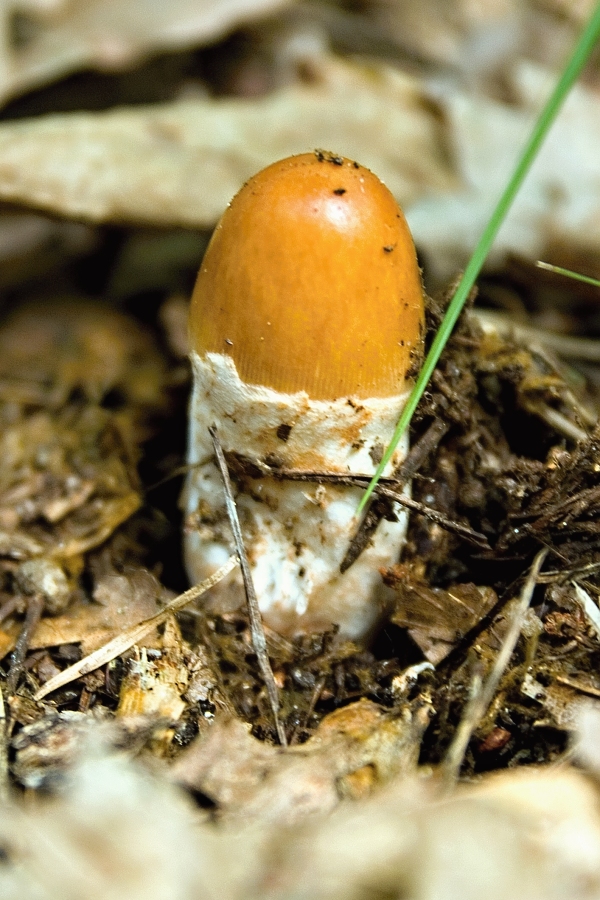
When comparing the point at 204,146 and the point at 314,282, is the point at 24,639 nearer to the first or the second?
the point at 314,282

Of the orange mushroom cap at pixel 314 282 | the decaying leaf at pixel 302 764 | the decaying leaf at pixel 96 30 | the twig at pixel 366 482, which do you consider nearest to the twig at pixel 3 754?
the decaying leaf at pixel 302 764

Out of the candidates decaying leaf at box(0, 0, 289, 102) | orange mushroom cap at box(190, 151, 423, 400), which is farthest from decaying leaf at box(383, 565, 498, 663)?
decaying leaf at box(0, 0, 289, 102)

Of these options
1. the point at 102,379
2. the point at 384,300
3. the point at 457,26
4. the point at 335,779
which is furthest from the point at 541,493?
the point at 457,26

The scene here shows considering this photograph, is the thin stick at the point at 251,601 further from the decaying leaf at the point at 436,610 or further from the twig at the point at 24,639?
the twig at the point at 24,639

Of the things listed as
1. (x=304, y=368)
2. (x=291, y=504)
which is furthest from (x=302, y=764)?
(x=304, y=368)

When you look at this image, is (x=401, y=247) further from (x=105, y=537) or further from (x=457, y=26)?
(x=457, y=26)

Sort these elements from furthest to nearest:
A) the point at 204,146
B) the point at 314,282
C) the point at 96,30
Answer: the point at 96,30
the point at 204,146
the point at 314,282
